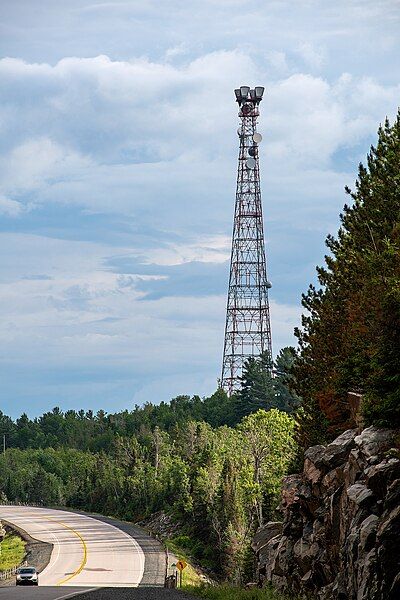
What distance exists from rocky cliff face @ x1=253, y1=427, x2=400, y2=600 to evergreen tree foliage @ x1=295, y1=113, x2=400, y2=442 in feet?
6.04

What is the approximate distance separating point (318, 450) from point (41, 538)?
66983mm

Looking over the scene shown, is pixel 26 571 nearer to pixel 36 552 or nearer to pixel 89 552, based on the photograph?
pixel 89 552

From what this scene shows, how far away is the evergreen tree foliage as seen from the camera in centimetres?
2844

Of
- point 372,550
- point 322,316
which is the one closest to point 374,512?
point 372,550

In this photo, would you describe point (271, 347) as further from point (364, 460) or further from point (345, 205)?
point (364, 460)

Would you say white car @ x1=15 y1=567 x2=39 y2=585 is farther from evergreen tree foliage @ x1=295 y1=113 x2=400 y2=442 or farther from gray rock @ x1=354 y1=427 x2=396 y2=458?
gray rock @ x1=354 y1=427 x2=396 y2=458

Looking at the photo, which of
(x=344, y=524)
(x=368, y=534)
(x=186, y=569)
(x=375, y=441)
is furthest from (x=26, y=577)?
(x=368, y=534)

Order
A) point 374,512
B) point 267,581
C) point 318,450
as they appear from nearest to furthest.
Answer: point 374,512, point 318,450, point 267,581

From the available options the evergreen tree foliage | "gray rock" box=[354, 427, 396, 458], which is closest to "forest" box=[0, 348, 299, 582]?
the evergreen tree foliage

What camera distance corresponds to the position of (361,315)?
113 ft

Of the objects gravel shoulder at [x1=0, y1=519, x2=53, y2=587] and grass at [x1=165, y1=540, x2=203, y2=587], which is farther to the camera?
gravel shoulder at [x1=0, y1=519, x2=53, y2=587]

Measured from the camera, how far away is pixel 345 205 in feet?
160

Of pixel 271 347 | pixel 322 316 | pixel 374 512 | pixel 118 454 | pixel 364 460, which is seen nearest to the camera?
pixel 374 512

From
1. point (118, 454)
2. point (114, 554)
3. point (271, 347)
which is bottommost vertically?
point (114, 554)
